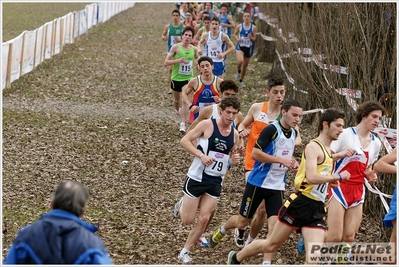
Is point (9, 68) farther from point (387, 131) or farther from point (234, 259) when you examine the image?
point (234, 259)

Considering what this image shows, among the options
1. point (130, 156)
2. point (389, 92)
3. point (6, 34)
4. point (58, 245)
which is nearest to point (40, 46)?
point (6, 34)

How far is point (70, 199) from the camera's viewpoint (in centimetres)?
519

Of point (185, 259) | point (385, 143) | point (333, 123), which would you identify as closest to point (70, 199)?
point (333, 123)

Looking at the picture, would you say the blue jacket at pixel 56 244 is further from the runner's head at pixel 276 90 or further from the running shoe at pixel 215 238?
the runner's head at pixel 276 90

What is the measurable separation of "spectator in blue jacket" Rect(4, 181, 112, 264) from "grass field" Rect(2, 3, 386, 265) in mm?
3691

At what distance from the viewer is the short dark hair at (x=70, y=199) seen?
5.18 m

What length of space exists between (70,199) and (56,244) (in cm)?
32

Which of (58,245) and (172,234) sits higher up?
(58,245)

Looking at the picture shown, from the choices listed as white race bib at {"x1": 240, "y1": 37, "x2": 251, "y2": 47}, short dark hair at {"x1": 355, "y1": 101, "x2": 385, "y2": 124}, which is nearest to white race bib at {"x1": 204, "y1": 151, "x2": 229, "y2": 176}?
short dark hair at {"x1": 355, "y1": 101, "x2": 385, "y2": 124}

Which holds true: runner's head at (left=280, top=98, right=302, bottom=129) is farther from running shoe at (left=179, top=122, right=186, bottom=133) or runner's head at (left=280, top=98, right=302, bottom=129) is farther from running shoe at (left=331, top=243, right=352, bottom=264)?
running shoe at (left=179, top=122, right=186, bottom=133)

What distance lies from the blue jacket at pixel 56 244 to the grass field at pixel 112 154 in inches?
146

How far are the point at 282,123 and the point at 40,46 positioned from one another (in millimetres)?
16456

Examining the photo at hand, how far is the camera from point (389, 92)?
32.3 feet

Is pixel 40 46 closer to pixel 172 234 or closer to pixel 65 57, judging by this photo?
pixel 65 57
